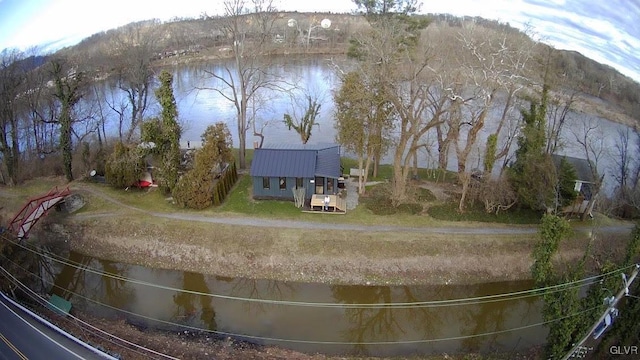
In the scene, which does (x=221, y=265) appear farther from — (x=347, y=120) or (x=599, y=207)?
(x=599, y=207)

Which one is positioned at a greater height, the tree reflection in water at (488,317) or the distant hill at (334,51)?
the distant hill at (334,51)

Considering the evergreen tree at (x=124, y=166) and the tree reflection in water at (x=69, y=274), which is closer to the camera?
the tree reflection in water at (x=69, y=274)

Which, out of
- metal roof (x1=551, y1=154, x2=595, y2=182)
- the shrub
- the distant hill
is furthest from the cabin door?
metal roof (x1=551, y1=154, x2=595, y2=182)

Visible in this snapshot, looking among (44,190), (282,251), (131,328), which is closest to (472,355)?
(282,251)

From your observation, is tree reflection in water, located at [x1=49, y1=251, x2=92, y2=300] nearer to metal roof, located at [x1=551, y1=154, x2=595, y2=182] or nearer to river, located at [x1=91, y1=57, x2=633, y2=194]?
river, located at [x1=91, y1=57, x2=633, y2=194]

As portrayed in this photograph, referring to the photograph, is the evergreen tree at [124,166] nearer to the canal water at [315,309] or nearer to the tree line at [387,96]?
the tree line at [387,96]

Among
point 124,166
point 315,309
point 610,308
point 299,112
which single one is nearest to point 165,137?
point 124,166

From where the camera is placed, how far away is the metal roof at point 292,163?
80.7 ft

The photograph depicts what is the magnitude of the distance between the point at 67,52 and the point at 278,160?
24733mm

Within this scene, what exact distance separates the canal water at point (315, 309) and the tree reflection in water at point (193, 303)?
0.04 metres

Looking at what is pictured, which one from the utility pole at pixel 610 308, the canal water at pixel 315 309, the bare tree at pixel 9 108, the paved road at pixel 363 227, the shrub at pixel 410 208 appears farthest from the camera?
the bare tree at pixel 9 108

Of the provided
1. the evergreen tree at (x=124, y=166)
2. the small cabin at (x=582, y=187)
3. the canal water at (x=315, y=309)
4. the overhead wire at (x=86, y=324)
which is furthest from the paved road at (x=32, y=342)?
the small cabin at (x=582, y=187)

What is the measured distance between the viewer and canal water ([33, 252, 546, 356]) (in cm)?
1784

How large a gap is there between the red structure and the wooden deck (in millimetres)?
13240
